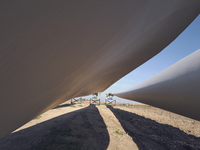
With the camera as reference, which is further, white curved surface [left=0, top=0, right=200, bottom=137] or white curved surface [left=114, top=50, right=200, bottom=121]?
white curved surface [left=114, top=50, right=200, bottom=121]

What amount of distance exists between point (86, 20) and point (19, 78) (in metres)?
1.11

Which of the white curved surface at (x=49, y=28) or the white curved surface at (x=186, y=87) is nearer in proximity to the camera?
the white curved surface at (x=49, y=28)

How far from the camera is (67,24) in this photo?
120 cm

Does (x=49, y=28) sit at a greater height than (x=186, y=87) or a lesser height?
greater

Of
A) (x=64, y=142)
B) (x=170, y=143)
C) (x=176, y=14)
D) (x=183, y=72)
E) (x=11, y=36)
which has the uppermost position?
(x=176, y=14)

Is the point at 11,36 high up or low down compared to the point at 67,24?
down

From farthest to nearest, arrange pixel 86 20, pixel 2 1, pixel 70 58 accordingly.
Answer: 1. pixel 70 58
2. pixel 86 20
3. pixel 2 1

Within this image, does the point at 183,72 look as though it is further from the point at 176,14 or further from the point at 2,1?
the point at 2,1

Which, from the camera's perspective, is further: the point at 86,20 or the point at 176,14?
the point at 176,14

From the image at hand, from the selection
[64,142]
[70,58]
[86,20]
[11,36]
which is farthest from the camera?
[64,142]

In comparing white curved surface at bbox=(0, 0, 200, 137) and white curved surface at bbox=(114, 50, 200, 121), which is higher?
white curved surface at bbox=(0, 0, 200, 137)

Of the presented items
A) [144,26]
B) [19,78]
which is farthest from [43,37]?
[144,26]

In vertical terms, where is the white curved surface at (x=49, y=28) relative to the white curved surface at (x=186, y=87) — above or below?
above

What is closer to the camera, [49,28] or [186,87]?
[49,28]
